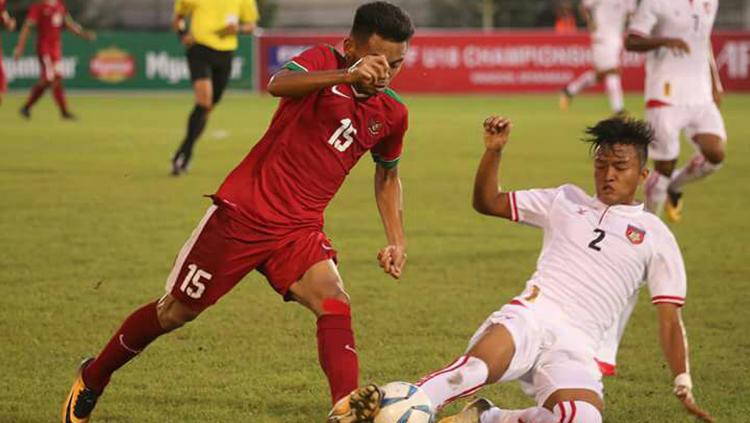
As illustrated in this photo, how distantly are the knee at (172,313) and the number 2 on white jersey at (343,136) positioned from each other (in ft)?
2.93

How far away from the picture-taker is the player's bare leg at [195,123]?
1533 centimetres

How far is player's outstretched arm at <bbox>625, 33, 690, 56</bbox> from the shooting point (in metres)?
11.0

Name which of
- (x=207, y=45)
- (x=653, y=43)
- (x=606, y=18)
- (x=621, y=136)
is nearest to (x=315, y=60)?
(x=621, y=136)

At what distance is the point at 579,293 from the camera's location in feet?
16.9

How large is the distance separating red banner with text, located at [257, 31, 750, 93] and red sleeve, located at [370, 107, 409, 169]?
27.1m

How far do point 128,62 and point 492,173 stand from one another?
30.3 m

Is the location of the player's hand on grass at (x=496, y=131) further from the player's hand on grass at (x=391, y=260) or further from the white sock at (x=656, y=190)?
the white sock at (x=656, y=190)

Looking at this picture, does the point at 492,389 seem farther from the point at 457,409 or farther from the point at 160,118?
the point at 160,118

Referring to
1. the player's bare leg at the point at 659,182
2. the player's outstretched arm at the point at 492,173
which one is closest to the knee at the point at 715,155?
the player's bare leg at the point at 659,182

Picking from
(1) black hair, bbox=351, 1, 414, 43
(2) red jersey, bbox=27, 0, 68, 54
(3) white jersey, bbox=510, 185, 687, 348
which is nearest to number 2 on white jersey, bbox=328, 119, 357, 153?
(1) black hair, bbox=351, 1, 414, 43

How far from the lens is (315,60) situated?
5.23 meters

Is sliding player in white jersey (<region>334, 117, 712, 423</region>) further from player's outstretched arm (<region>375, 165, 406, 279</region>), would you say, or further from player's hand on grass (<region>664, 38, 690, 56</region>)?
player's hand on grass (<region>664, 38, 690, 56</region>)

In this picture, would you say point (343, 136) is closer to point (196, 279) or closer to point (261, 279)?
point (196, 279)

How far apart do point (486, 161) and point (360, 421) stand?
127 cm
